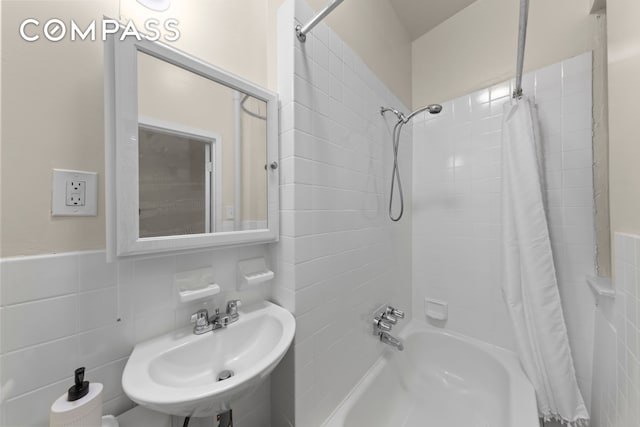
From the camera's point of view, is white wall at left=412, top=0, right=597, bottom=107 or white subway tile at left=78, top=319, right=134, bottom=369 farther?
white wall at left=412, top=0, right=597, bottom=107

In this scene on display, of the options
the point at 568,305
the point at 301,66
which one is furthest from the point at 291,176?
the point at 568,305

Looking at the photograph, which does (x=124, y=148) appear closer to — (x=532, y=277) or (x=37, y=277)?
(x=37, y=277)

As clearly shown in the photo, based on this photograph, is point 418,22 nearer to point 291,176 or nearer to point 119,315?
point 291,176

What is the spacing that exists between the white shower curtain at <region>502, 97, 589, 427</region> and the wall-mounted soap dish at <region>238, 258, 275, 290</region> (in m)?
1.28

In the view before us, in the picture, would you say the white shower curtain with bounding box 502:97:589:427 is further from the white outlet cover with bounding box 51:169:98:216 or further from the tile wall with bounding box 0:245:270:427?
the white outlet cover with bounding box 51:169:98:216

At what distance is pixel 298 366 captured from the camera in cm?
86

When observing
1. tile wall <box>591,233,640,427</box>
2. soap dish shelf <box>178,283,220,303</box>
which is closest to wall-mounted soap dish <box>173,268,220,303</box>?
soap dish shelf <box>178,283,220,303</box>

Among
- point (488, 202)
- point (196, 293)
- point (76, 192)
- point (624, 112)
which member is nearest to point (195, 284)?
point (196, 293)

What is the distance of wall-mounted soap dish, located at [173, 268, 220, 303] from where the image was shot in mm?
697

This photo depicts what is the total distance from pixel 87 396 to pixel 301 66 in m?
1.18

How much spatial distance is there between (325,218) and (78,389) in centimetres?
85

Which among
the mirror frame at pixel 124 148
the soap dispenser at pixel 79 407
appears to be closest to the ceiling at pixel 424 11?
the mirror frame at pixel 124 148

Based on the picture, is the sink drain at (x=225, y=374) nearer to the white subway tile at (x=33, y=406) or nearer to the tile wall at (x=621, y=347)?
the white subway tile at (x=33, y=406)

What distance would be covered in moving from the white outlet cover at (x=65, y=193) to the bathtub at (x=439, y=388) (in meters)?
1.20
